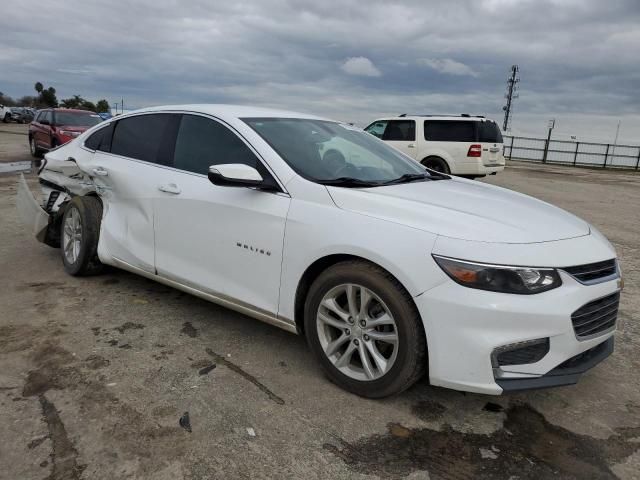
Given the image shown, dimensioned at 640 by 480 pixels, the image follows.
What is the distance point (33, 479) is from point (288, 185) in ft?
6.32

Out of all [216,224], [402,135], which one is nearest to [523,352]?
[216,224]

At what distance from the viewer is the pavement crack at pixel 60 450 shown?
223 cm

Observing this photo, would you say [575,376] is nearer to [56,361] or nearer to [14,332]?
[56,361]

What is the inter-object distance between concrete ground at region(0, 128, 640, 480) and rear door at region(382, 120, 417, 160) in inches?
412

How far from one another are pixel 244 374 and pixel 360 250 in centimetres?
110

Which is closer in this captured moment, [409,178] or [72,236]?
[409,178]

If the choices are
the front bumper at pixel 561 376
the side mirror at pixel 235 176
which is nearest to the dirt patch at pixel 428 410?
the front bumper at pixel 561 376

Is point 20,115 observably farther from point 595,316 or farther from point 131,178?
point 595,316

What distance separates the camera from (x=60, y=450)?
7.79ft

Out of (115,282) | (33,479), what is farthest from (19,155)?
(33,479)

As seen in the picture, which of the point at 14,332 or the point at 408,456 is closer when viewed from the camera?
the point at 408,456

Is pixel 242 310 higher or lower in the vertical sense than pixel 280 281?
lower

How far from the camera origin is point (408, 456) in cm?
245

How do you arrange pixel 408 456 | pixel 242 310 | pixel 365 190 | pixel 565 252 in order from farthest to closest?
pixel 242 310, pixel 365 190, pixel 565 252, pixel 408 456
